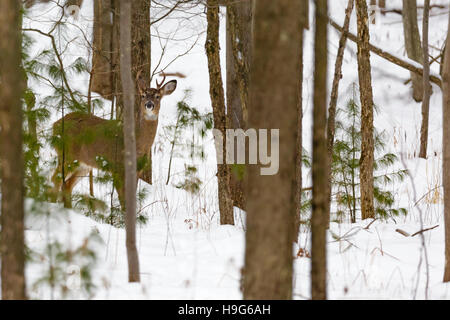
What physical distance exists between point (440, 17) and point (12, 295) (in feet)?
69.5

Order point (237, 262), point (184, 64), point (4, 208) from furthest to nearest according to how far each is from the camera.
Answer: point (184, 64) → point (237, 262) → point (4, 208)

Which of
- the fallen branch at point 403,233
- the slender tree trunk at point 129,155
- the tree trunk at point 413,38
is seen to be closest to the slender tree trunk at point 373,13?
the tree trunk at point 413,38

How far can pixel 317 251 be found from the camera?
12.7 feet

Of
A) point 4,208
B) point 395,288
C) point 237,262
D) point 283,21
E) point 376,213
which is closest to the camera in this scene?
point 283,21

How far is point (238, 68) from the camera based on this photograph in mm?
8492

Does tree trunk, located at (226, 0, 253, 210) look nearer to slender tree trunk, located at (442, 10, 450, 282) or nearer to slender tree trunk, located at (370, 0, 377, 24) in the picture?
slender tree trunk, located at (442, 10, 450, 282)

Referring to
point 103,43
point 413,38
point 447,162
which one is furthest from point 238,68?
point 413,38

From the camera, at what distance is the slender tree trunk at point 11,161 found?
12.2 feet

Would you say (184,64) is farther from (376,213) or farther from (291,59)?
(291,59)

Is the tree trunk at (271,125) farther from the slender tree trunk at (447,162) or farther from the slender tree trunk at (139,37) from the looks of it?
the slender tree trunk at (139,37)

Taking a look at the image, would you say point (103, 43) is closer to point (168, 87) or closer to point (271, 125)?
point (168, 87)
